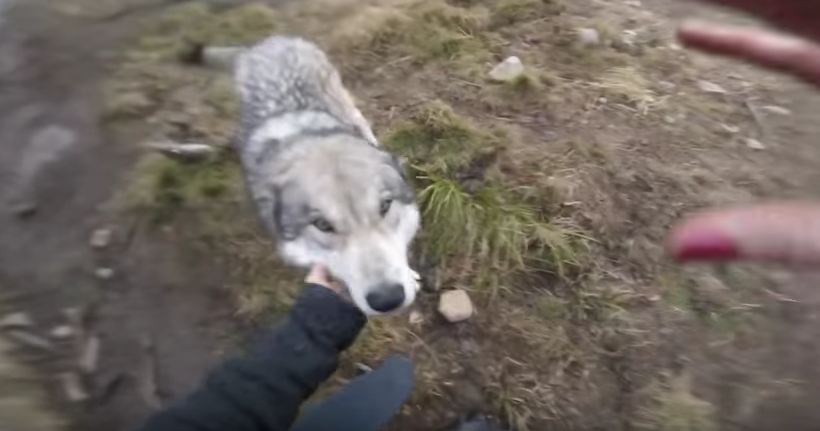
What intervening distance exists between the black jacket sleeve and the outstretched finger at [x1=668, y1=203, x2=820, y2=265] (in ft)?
5.64

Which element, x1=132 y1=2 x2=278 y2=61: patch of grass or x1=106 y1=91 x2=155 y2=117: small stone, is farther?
x1=132 y1=2 x2=278 y2=61: patch of grass

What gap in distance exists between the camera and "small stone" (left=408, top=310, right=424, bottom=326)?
366 centimetres

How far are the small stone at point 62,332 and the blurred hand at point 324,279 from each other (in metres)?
1.17

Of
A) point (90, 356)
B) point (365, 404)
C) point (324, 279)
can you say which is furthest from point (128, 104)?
point (365, 404)

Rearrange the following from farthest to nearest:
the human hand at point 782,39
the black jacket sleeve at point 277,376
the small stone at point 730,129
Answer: the small stone at point 730,129, the black jacket sleeve at point 277,376, the human hand at point 782,39

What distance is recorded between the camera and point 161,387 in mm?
3598

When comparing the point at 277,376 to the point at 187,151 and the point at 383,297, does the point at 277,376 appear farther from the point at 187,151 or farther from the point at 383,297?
the point at 187,151

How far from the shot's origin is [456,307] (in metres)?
3.63

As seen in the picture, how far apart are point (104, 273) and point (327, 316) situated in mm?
1436

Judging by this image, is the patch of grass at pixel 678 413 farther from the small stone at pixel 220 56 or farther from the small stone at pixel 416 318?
the small stone at pixel 220 56

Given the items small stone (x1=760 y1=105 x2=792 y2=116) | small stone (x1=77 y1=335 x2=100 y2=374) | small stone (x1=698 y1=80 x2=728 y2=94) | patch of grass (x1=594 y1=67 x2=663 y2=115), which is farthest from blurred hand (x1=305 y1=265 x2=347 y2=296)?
small stone (x1=760 y1=105 x2=792 y2=116)

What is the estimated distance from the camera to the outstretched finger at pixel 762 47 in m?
1.34

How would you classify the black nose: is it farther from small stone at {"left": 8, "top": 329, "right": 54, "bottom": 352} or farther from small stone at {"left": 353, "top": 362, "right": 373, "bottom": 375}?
small stone at {"left": 8, "top": 329, "right": 54, "bottom": 352}

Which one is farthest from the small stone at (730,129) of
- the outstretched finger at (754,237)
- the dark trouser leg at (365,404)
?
the outstretched finger at (754,237)
